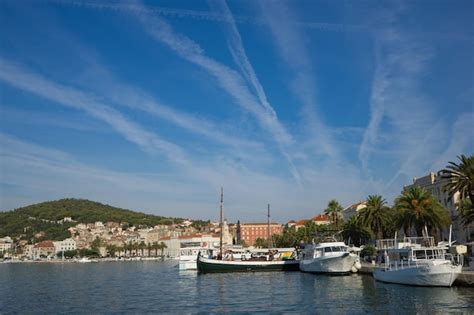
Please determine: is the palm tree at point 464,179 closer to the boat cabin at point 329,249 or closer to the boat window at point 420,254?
the boat window at point 420,254

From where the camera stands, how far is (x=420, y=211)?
61156mm

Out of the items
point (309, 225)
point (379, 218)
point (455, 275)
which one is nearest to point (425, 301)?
point (455, 275)

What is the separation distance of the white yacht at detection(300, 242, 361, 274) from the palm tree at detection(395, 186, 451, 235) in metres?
8.41

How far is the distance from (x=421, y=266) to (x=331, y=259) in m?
24.9

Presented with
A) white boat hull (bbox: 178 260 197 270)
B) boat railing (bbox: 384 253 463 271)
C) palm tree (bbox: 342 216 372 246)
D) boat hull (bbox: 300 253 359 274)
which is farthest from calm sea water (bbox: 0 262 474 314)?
white boat hull (bbox: 178 260 197 270)

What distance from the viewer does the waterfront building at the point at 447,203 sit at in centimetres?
7382

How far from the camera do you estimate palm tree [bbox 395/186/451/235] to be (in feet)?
200

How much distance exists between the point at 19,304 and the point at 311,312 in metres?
27.1

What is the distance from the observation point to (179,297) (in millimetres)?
46844

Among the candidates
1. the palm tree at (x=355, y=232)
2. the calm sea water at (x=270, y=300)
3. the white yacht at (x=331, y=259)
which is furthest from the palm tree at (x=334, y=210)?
the calm sea water at (x=270, y=300)

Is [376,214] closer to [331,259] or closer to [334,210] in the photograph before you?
[331,259]

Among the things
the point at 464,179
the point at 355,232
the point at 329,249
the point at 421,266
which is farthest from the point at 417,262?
the point at 355,232

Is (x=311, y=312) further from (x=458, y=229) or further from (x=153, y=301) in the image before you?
(x=458, y=229)

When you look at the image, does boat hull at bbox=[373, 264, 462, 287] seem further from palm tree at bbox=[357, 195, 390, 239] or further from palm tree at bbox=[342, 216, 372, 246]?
palm tree at bbox=[342, 216, 372, 246]
